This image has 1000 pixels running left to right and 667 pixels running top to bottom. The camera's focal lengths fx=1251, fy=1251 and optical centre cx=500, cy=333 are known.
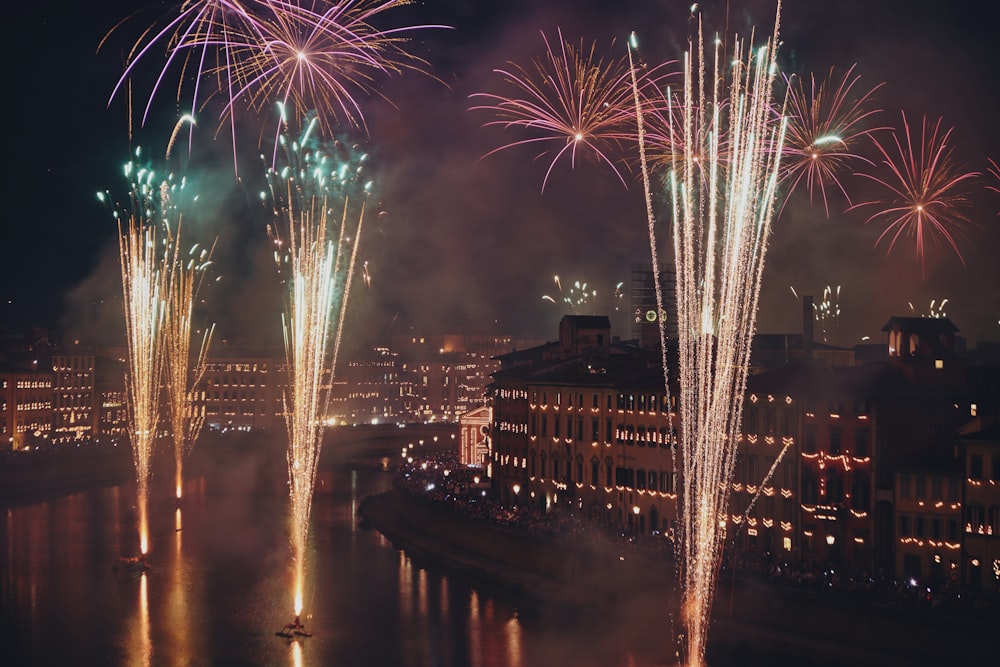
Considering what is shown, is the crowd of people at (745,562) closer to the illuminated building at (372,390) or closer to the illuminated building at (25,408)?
the illuminated building at (25,408)

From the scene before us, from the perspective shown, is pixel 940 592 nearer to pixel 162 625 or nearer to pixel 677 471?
pixel 677 471

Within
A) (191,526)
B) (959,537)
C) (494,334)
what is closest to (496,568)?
(959,537)

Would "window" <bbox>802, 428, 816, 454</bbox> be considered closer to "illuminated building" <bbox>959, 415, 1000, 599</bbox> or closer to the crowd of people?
the crowd of people

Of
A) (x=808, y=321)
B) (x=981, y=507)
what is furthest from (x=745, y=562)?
(x=808, y=321)

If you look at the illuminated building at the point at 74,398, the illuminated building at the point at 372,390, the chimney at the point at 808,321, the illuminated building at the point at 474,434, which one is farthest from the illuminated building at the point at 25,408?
the chimney at the point at 808,321

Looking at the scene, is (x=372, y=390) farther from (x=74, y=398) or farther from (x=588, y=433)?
(x=588, y=433)

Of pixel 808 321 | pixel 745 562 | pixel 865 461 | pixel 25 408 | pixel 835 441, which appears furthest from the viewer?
pixel 25 408
